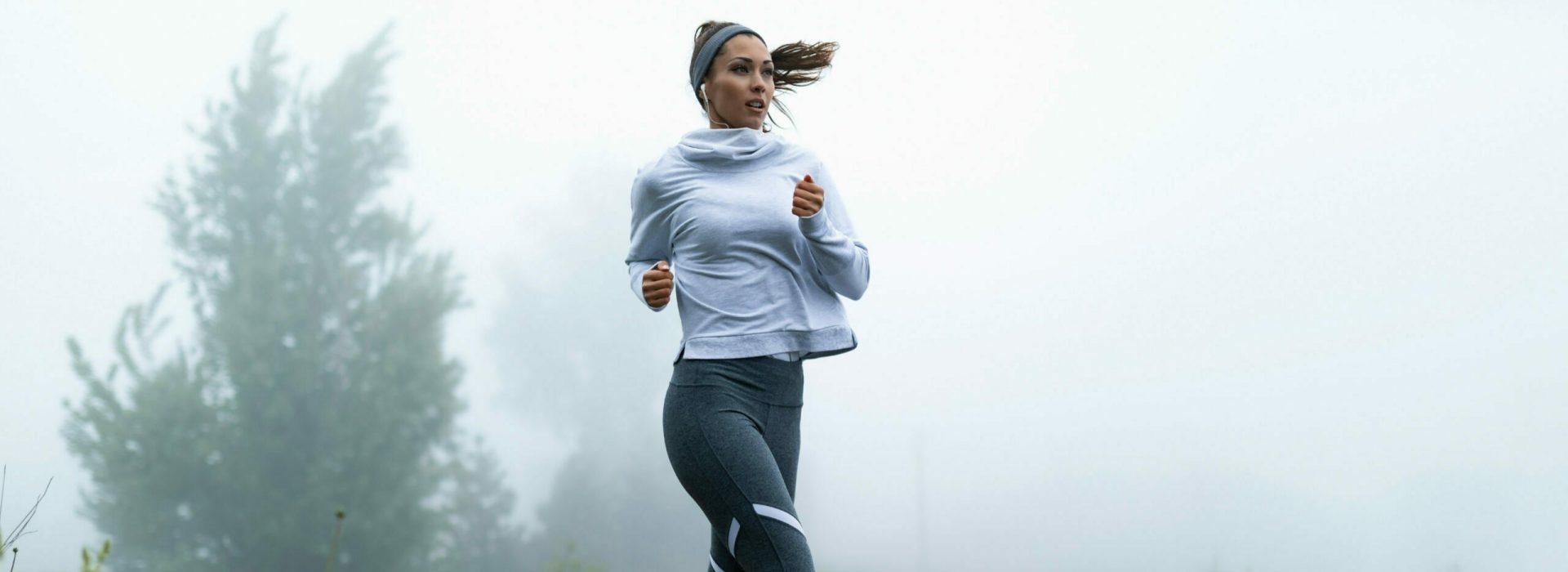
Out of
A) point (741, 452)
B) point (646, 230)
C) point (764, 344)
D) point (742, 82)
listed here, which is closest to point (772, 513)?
point (741, 452)

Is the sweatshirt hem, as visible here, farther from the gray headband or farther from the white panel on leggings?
the gray headband

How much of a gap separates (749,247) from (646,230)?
0.70 feet

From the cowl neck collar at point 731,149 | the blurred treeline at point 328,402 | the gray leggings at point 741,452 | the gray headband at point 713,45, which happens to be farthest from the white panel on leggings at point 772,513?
the blurred treeline at point 328,402

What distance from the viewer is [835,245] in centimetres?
167

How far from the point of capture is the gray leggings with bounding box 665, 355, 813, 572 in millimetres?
1582

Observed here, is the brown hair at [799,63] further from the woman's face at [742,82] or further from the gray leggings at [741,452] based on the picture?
the gray leggings at [741,452]

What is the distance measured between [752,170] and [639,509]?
5101 millimetres

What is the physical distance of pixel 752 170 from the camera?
1823 mm

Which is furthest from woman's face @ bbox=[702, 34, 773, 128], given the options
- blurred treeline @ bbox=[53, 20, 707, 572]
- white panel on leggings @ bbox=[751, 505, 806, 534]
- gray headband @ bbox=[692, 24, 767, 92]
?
blurred treeline @ bbox=[53, 20, 707, 572]

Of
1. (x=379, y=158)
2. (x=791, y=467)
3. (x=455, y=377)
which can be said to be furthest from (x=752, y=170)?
(x=379, y=158)

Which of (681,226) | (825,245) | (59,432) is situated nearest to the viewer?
(825,245)

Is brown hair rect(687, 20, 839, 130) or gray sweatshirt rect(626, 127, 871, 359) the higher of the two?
brown hair rect(687, 20, 839, 130)

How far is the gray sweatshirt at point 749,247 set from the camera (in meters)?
1.68

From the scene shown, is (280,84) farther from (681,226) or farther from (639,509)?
(681,226)
